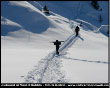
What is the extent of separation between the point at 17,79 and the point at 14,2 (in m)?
34.2

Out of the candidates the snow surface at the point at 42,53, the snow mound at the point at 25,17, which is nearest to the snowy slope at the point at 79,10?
the snow mound at the point at 25,17

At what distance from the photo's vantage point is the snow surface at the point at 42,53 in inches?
430

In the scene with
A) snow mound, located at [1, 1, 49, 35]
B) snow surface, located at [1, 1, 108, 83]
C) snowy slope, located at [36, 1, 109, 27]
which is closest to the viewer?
snow surface, located at [1, 1, 108, 83]

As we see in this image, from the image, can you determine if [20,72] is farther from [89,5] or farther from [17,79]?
[89,5]

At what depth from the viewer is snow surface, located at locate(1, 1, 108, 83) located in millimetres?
10914

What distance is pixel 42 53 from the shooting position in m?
18.2

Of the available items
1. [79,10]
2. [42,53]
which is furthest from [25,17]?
[79,10]

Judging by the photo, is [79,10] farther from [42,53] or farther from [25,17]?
[42,53]

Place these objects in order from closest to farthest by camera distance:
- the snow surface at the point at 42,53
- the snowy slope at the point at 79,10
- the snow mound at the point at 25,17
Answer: the snow surface at the point at 42,53, the snow mound at the point at 25,17, the snowy slope at the point at 79,10

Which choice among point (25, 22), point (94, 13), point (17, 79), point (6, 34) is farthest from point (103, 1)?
point (17, 79)

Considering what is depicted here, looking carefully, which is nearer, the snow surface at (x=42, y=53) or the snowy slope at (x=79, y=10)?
the snow surface at (x=42, y=53)

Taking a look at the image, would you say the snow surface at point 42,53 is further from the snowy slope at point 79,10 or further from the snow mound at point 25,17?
the snowy slope at point 79,10

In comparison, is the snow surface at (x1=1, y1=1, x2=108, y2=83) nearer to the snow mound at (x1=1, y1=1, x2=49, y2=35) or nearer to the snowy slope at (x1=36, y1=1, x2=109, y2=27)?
the snow mound at (x1=1, y1=1, x2=49, y2=35)

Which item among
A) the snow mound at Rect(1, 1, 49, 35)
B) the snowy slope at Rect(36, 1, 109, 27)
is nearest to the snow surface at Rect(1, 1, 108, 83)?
the snow mound at Rect(1, 1, 49, 35)
